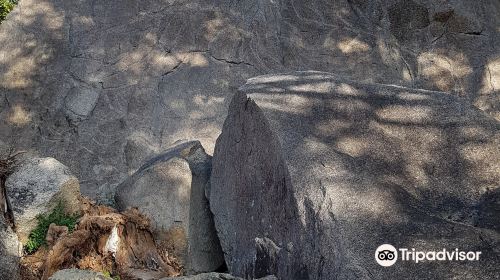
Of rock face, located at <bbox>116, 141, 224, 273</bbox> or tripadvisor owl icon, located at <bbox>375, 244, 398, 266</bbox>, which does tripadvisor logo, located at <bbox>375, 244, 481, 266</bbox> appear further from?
rock face, located at <bbox>116, 141, 224, 273</bbox>

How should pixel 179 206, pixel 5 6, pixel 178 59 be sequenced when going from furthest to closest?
pixel 5 6 < pixel 178 59 < pixel 179 206

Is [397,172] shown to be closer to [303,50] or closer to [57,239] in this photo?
[57,239]

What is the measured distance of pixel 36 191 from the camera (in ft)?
13.4

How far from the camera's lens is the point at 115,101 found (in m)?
5.75

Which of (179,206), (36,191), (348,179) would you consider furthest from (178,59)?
(348,179)

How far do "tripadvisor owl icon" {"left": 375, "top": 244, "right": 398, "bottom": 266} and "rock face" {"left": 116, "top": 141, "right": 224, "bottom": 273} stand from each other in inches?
68.1

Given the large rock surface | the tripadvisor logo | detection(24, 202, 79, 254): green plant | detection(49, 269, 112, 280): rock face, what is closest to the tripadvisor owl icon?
the tripadvisor logo

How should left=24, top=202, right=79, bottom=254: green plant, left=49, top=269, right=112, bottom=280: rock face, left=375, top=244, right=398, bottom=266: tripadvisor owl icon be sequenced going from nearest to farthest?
left=49, top=269, right=112, bottom=280: rock face, left=375, top=244, right=398, bottom=266: tripadvisor owl icon, left=24, top=202, right=79, bottom=254: green plant

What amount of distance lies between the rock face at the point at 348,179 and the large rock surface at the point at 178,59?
1.64 m

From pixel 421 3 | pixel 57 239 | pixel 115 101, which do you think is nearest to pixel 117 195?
pixel 57 239

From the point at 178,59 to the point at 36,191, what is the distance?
7.62 ft

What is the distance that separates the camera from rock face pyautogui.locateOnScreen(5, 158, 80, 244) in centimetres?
400

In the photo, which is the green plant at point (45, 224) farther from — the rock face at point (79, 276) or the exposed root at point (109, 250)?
the rock face at point (79, 276)

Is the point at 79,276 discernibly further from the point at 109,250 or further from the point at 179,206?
the point at 179,206
